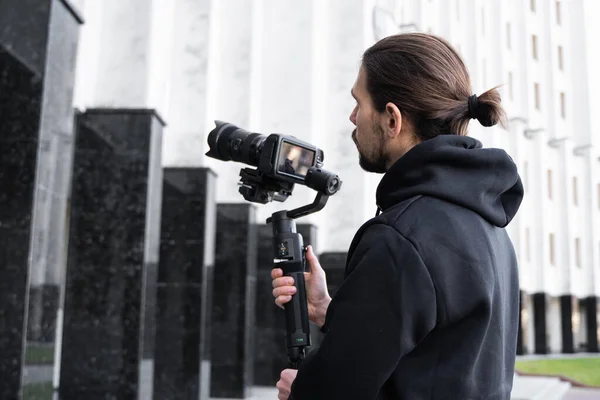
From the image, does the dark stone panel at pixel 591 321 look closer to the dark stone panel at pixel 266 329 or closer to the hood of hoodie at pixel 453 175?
the dark stone panel at pixel 266 329

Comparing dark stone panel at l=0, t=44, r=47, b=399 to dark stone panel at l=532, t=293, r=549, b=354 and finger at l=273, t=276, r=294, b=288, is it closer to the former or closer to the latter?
finger at l=273, t=276, r=294, b=288

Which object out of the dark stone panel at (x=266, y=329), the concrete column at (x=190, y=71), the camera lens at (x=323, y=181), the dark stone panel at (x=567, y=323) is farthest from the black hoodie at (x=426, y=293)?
the dark stone panel at (x=567, y=323)

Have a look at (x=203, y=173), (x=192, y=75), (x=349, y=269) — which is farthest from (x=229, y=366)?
(x=349, y=269)

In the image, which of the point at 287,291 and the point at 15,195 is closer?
the point at 287,291

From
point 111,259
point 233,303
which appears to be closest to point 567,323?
point 233,303

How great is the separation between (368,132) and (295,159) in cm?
31

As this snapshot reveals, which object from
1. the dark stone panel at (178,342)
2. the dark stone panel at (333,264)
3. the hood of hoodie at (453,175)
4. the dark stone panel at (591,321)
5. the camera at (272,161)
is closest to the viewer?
the hood of hoodie at (453,175)

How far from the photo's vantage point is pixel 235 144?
2.43 m

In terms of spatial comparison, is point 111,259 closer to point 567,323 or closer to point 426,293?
point 426,293

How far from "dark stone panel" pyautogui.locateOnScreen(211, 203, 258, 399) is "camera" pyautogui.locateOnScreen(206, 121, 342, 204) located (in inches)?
409

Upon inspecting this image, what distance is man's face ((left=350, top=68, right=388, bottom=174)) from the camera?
2.07 m

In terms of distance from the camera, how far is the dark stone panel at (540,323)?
36.0 m

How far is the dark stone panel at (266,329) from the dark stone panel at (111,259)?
235 inches

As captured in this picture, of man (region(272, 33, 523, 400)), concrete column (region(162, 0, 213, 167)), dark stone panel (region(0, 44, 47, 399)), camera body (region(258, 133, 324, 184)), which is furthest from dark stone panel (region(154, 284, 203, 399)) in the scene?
man (region(272, 33, 523, 400))
